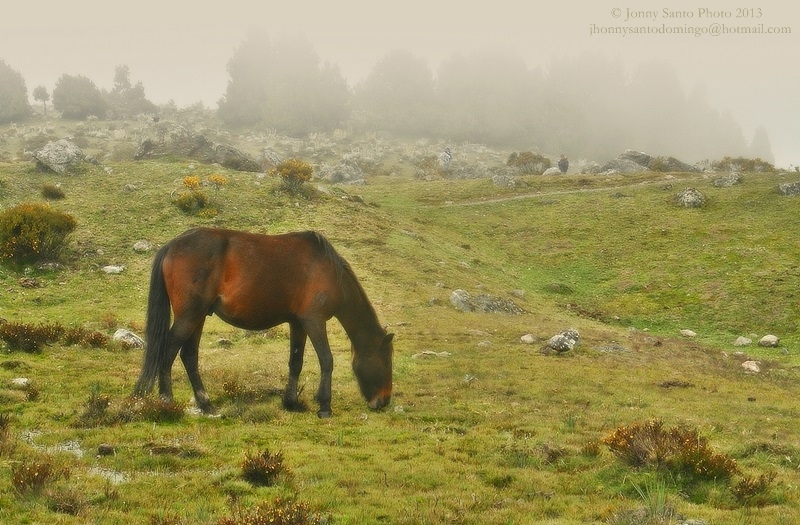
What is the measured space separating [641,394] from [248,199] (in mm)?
31290

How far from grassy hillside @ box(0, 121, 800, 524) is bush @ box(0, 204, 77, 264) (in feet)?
3.17

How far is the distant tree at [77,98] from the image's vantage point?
12231cm

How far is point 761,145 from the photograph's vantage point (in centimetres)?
19450

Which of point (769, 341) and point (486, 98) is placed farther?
point (486, 98)

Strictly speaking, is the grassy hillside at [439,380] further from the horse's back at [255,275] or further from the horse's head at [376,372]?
the horse's back at [255,275]

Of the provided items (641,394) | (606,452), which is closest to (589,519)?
(606,452)

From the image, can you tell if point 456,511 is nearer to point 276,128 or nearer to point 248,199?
point 248,199

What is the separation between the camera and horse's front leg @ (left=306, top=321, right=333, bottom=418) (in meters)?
11.1

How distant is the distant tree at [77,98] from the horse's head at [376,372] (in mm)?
135566

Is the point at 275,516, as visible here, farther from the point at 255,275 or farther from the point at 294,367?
the point at 294,367

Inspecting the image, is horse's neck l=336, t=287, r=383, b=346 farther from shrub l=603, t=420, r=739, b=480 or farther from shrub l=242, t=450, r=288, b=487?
shrub l=603, t=420, r=739, b=480

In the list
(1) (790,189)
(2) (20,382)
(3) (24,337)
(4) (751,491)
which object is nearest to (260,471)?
(4) (751,491)

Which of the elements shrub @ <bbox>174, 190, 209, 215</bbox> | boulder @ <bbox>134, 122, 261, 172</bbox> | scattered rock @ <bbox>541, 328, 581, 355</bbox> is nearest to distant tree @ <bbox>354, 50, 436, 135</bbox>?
boulder @ <bbox>134, 122, 261, 172</bbox>

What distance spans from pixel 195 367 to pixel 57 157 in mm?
39028
